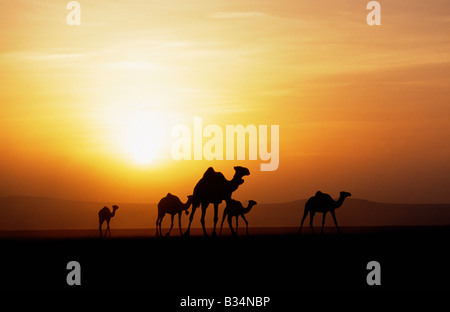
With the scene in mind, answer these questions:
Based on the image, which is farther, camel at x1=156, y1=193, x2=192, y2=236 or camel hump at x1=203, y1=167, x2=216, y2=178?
camel at x1=156, y1=193, x2=192, y2=236

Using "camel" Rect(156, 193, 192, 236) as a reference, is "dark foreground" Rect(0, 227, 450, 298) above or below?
below

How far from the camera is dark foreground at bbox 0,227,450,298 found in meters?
19.6

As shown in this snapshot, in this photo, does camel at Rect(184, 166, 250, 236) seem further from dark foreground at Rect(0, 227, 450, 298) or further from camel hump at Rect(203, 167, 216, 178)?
dark foreground at Rect(0, 227, 450, 298)

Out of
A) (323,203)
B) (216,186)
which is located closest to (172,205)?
(323,203)

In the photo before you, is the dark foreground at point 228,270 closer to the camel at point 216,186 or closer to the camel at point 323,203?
the camel at point 216,186

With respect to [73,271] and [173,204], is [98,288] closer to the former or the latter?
[73,271]

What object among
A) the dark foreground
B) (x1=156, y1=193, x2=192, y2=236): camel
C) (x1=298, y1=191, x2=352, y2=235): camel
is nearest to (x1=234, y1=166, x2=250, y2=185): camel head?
the dark foreground

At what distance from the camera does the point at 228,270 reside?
2186 centimetres

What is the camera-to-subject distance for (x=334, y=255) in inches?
1024

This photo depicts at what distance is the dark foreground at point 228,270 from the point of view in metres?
19.6

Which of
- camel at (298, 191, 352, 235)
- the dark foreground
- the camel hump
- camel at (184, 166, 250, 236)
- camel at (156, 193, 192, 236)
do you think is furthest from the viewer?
camel at (156, 193, 192, 236)

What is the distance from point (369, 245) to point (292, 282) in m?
11.6

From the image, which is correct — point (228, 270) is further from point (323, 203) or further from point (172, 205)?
point (172, 205)

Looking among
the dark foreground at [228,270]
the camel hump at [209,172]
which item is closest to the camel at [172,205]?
the camel hump at [209,172]
